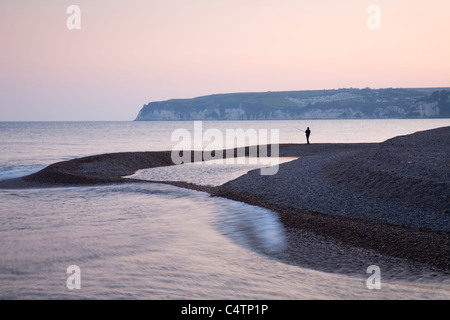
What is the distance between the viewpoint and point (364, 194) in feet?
53.0

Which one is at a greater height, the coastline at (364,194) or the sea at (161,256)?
the coastline at (364,194)

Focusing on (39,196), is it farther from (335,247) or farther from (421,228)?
(421,228)

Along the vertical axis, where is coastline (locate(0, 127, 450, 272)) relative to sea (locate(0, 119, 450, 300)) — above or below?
above

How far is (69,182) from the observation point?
2541 centimetres

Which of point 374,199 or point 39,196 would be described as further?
point 39,196

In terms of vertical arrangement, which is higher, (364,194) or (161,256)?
(364,194)

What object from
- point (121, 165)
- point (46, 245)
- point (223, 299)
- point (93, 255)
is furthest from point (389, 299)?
point (121, 165)

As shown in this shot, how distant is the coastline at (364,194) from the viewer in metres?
11.4

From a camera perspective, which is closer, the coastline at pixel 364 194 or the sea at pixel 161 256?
the sea at pixel 161 256

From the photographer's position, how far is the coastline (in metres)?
11.4

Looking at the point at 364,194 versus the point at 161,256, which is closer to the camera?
the point at 161,256

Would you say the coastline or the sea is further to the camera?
the coastline

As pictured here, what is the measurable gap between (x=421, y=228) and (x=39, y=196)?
17.3 meters

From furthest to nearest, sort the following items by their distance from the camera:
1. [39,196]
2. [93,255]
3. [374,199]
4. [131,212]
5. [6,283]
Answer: [39,196]
[131,212]
[374,199]
[93,255]
[6,283]
